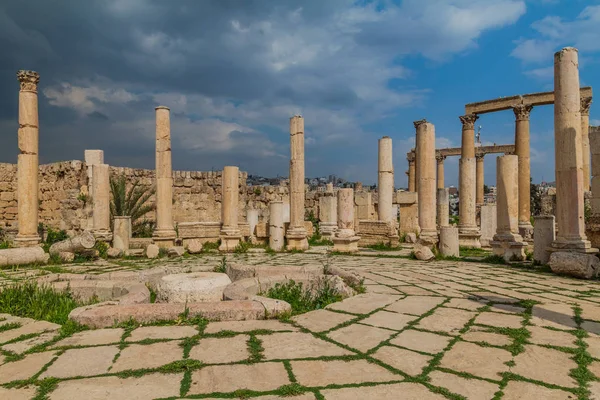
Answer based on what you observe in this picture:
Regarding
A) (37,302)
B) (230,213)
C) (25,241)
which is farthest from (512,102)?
(37,302)

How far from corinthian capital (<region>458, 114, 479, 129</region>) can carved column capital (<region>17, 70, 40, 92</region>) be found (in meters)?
16.8

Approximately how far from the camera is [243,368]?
306cm

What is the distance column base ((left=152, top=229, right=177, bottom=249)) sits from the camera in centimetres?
1279

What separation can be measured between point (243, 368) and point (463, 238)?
43.2 ft

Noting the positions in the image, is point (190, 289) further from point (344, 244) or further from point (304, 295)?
point (344, 244)

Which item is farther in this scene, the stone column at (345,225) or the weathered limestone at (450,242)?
the stone column at (345,225)

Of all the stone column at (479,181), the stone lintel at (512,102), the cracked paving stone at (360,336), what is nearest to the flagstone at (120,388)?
the cracked paving stone at (360,336)

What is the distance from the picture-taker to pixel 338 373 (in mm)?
2986

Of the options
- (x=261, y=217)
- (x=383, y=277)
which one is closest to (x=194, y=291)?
(x=383, y=277)

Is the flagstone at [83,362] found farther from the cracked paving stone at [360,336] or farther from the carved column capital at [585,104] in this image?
the carved column capital at [585,104]

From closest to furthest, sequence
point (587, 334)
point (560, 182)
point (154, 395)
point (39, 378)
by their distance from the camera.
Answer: point (154, 395) → point (39, 378) → point (587, 334) → point (560, 182)

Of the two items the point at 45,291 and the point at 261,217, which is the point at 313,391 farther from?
the point at 261,217

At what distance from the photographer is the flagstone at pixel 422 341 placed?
354 cm

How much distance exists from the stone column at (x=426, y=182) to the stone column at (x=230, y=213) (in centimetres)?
600
